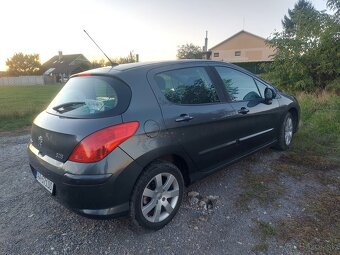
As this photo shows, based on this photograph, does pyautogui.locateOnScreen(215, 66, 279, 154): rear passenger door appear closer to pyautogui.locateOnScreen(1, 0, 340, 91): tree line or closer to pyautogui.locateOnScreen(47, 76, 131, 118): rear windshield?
pyautogui.locateOnScreen(47, 76, 131, 118): rear windshield

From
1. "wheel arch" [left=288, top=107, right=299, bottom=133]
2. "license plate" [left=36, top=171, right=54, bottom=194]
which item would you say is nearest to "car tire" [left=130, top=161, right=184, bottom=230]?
"license plate" [left=36, top=171, right=54, bottom=194]

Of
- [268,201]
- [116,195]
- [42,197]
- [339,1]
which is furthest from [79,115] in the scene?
[339,1]

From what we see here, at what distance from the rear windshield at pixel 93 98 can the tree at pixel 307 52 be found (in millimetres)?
9470

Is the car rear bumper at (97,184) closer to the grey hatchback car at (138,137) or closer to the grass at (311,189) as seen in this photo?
the grey hatchback car at (138,137)

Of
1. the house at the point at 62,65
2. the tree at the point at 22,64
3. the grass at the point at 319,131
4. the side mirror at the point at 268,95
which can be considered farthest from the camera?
the tree at the point at 22,64

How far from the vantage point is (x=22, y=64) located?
6266cm

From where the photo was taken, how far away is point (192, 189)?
11.5 feet

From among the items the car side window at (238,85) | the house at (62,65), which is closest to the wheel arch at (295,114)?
the car side window at (238,85)

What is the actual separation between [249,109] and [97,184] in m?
2.32

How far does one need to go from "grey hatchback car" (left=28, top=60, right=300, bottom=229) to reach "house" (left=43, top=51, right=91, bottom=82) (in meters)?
53.4

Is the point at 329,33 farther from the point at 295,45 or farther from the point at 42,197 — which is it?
the point at 42,197

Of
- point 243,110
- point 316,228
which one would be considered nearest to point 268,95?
point 243,110

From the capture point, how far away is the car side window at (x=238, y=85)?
3.50m

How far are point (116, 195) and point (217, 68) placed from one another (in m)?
2.09
